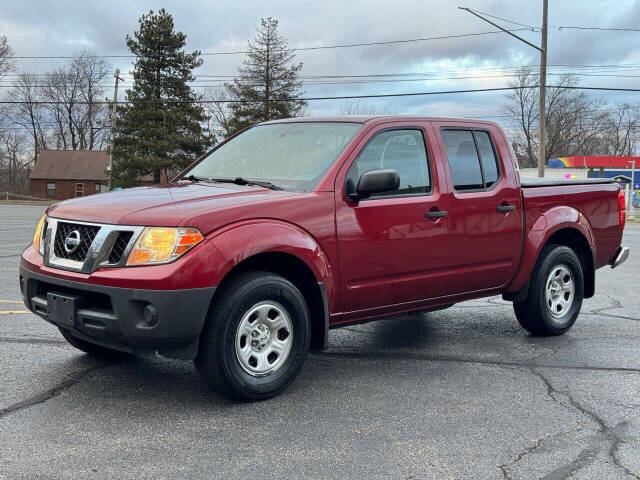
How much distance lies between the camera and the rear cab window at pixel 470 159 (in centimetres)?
545

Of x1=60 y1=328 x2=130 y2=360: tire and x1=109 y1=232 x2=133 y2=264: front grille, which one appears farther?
x1=60 y1=328 x2=130 y2=360: tire

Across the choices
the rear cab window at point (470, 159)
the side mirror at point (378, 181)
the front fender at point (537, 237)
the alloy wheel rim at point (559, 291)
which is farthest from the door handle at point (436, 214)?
the alloy wheel rim at point (559, 291)

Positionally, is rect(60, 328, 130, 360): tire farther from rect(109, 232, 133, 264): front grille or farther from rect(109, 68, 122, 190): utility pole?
rect(109, 68, 122, 190): utility pole

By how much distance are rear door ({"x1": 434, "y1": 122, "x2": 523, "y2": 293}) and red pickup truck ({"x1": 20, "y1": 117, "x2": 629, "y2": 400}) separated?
1cm

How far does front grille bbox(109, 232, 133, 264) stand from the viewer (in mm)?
3920

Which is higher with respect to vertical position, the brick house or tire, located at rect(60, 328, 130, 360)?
the brick house

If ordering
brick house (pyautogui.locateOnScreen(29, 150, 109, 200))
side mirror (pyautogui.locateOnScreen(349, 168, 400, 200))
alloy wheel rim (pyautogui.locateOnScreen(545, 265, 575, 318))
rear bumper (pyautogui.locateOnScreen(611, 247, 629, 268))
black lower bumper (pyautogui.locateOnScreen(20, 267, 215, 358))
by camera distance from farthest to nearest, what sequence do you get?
brick house (pyautogui.locateOnScreen(29, 150, 109, 200)), rear bumper (pyautogui.locateOnScreen(611, 247, 629, 268)), alloy wheel rim (pyautogui.locateOnScreen(545, 265, 575, 318)), side mirror (pyautogui.locateOnScreen(349, 168, 400, 200)), black lower bumper (pyautogui.locateOnScreen(20, 267, 215, 358))

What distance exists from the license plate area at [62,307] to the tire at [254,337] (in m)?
0.75

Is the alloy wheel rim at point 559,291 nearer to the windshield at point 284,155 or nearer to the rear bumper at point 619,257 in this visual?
the rear bumper at point 619,257

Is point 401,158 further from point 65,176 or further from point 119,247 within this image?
point 65,176

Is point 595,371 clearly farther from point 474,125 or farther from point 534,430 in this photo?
point 474,125

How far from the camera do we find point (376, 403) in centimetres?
429

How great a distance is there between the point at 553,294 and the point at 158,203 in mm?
3862

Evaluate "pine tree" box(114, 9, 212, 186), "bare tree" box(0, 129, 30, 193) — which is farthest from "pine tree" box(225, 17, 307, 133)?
"bare tree" box(0, 129, 30, 193)
